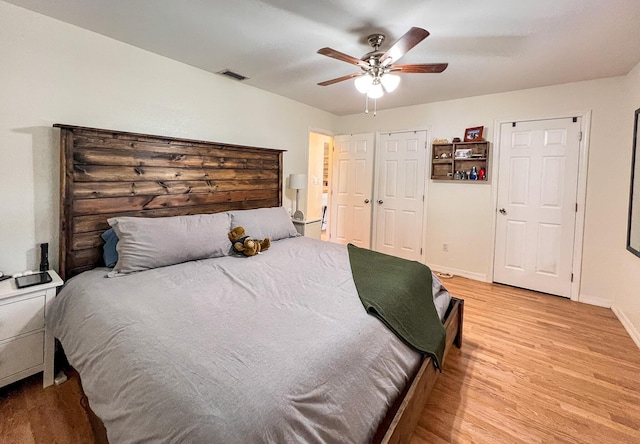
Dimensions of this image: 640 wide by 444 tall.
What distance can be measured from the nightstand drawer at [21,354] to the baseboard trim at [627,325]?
433 cm

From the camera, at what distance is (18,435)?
1531 millimetres

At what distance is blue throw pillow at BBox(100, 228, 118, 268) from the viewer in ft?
7.22

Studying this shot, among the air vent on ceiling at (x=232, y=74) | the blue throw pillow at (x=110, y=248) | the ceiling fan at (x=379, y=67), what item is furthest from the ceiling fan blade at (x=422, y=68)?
the blue throw pillow at (x=110, y=248)

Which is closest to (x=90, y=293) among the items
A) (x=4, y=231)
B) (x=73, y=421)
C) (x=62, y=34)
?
(x=73, y=421)

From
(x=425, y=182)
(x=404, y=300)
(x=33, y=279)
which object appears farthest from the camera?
(x=425, y=182)

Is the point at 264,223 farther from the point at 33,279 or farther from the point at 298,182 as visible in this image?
the point at 33,279

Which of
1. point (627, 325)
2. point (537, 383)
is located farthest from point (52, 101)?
point (627, 325)

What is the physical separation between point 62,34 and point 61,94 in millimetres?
427

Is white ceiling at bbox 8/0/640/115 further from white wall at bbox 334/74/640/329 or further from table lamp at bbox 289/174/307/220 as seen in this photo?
table lamp at bbox 289/174/307/220

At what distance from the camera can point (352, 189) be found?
16.5 feet

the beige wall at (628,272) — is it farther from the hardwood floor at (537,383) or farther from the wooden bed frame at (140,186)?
the wooden bed frame at (140,186)

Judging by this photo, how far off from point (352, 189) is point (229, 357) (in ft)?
13.6

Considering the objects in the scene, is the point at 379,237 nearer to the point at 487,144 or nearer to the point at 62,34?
the point at 487,144

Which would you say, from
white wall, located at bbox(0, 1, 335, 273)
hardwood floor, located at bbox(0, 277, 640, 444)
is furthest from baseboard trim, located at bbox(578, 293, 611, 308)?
white wall, located at bbox(0, 1, 335, 273)
